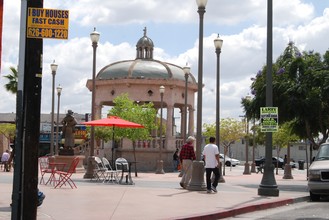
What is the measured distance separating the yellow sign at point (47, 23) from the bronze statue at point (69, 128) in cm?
1897

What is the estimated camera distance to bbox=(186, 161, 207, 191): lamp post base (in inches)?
678

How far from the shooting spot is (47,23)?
7.89m

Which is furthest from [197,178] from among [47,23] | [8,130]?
[8,130]

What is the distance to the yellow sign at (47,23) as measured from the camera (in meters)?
7.86

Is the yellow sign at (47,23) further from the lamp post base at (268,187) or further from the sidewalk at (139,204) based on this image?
the lamp post base at (268,187)

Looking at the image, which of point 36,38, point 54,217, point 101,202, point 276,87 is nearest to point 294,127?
point 276,87

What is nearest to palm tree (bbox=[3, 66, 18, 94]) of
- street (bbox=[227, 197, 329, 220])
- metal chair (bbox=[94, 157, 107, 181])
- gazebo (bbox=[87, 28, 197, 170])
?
gazebo (bbox=[87, 28, 197, 170])

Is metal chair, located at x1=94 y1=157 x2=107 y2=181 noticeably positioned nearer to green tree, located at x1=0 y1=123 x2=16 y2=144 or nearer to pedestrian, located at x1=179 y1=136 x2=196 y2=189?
pedestrian, located at x1=179 y1=136 x2=196 y2=189

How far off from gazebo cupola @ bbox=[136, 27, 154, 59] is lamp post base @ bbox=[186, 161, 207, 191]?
31.5 m

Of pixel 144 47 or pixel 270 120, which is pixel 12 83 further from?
pixel 270 120

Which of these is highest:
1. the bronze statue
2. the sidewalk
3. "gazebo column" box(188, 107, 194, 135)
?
"gazebo column" box(188, 107, 194, 135)

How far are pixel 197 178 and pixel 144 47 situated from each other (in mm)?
31756

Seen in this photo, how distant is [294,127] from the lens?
25125 millimetres

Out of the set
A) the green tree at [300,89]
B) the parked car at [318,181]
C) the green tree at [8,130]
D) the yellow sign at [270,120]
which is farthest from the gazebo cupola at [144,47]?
the parked car at [318,181]
